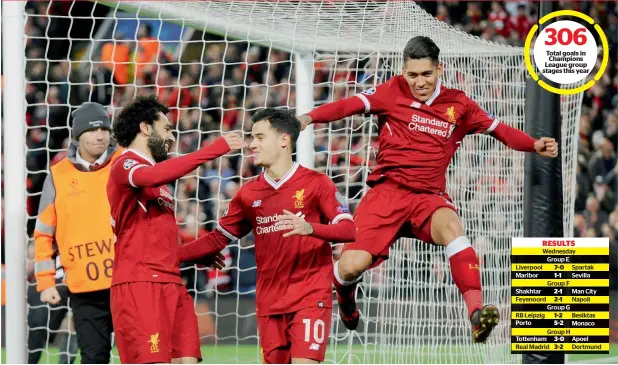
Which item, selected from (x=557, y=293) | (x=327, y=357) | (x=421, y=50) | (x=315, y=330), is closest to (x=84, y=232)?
(x=315, y=330)

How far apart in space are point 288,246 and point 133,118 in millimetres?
1002

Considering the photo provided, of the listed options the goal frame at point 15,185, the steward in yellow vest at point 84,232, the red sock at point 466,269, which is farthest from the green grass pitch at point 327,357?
the red sock at point 466,269

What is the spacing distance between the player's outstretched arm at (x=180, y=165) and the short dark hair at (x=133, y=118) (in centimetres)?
32

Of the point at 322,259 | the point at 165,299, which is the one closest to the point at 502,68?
the point at 322,259

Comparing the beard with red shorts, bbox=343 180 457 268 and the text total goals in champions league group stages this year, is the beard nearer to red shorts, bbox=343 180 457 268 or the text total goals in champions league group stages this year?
red shorts, bbox=343 180 457 268

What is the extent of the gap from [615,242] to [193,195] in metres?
4.40

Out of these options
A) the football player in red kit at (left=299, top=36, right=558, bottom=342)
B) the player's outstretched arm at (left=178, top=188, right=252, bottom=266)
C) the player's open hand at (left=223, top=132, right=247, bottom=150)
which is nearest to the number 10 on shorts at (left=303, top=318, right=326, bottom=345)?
the player's outstretched arm at (left=178, top=188, right=252, bottom=266)

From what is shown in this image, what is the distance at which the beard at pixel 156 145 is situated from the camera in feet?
16.3

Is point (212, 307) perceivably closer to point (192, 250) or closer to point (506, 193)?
point (506, 193)

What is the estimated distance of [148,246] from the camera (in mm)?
4855

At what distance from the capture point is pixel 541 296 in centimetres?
598

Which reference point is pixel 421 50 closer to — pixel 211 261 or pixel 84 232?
pixel 211 261

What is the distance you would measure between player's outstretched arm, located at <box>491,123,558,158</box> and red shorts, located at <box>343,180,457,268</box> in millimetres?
484

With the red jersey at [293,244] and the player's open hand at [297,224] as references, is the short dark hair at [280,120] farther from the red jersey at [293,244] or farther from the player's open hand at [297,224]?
the player's open hand at [297,224]
